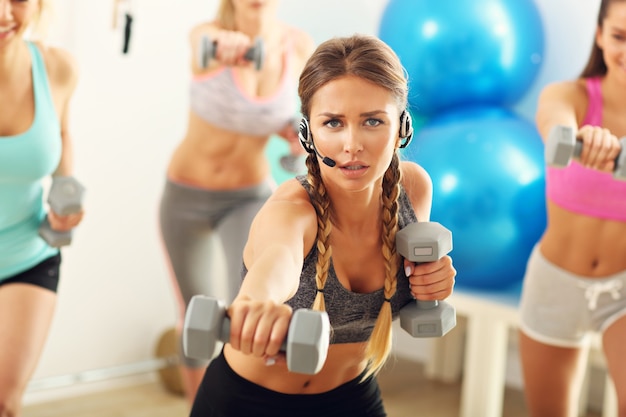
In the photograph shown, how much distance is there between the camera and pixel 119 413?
11.5 ft

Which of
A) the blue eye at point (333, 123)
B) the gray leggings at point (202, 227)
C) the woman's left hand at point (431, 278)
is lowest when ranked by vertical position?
the gray leggings at point (202, 227)

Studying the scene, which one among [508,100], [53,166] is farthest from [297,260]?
[508,100]

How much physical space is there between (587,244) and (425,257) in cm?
89

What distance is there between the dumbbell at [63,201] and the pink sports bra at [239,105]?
2.46 ft

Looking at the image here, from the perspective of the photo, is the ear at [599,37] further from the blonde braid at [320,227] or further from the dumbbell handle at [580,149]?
the blonde braid at [320,227]

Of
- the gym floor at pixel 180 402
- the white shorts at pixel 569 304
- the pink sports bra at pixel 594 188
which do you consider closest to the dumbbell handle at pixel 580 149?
the pink sports bra at pixel 594 188

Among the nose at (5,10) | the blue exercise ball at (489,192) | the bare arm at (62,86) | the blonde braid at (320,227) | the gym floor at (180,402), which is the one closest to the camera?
the blonde braid at (320,227)

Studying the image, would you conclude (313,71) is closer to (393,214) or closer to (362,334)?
(393,214)

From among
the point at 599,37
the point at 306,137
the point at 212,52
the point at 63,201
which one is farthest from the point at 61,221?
the point at 599,37

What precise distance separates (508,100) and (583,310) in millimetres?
1297

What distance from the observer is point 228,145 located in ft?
9.41

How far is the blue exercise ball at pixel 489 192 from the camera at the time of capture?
9.84ft

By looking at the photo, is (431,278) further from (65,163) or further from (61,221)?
(65,163)

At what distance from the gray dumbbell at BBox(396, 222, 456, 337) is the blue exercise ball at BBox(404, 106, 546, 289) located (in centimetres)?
143
